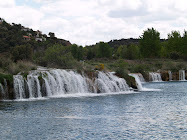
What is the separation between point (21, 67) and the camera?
3359cm

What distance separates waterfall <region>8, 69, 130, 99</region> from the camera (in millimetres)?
27781

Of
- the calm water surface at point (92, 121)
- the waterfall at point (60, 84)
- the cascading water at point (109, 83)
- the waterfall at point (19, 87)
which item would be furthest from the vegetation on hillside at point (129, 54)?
the calm water surface at point (92, 121)

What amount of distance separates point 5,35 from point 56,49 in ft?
162

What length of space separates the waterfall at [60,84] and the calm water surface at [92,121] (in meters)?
4.84

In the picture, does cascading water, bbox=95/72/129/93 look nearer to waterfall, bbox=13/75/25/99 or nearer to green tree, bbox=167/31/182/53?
waterfall, bbox=13/75/25/99

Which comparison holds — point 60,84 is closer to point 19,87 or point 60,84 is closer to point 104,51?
point 19,87

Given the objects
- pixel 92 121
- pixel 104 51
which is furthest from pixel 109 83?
pixel 104 51

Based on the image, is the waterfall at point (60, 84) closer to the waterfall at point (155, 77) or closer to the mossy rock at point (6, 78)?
the mossy rock at point (6, 78)

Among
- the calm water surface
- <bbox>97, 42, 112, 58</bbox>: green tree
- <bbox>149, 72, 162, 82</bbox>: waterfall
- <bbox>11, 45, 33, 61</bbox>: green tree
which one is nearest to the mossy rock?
the calm water surface

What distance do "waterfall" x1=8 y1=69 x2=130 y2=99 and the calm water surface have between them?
4835mm

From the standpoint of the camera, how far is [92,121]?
1684cm

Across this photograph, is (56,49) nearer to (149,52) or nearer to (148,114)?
(148,114)

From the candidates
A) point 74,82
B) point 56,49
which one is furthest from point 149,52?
point 74,82

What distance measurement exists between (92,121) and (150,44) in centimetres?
8036
